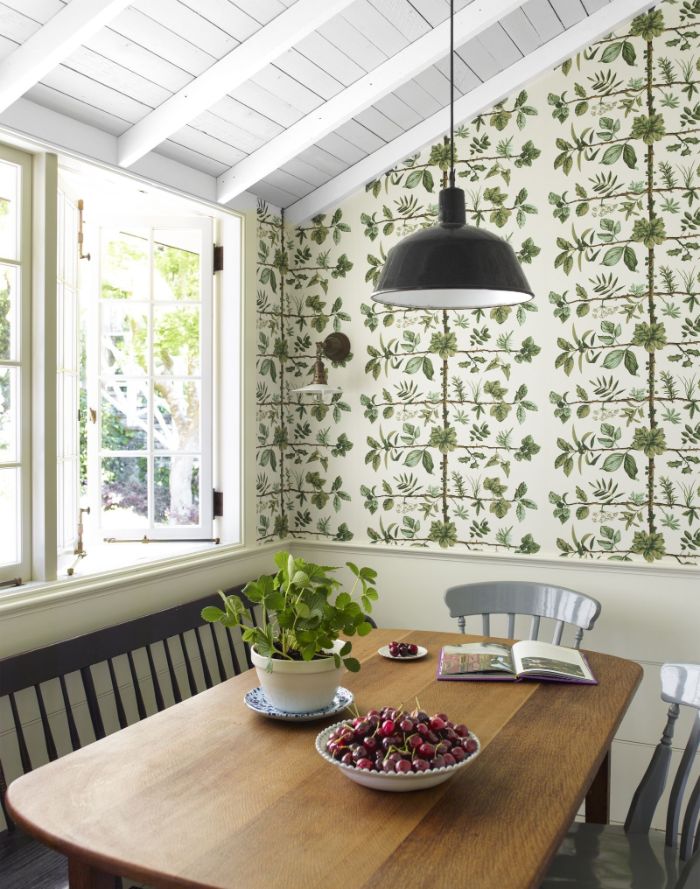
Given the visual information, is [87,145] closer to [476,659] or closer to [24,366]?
[24,366]

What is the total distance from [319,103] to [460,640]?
2004 millimetres

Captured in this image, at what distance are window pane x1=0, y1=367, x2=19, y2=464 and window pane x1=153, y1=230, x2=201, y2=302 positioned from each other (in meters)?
0.93

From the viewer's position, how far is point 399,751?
1.53 meters

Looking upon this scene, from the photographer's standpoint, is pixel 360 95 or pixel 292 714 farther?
pixel 360 95

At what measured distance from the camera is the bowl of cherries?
59.0 inches

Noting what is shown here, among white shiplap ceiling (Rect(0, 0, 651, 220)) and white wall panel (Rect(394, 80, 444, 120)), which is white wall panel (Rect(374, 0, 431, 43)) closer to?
white shiplap ceiling (Rect(0, 0, 651, 220))

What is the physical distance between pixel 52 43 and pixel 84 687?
1.86 m

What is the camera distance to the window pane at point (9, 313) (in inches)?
101

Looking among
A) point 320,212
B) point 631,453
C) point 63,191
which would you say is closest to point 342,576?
point 631,453

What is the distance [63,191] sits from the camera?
2.94 metres

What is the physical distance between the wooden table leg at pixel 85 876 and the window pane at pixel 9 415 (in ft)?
4.42

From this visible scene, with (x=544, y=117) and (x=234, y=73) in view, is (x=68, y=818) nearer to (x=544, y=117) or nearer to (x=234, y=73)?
(x=234, y=73)

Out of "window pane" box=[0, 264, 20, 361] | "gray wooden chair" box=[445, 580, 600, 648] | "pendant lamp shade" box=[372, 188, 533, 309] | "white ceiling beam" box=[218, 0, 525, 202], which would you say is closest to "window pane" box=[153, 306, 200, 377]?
"white ceiling beam" box=[218, 0, 525, 202]

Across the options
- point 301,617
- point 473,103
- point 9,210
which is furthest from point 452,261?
point 473,103
